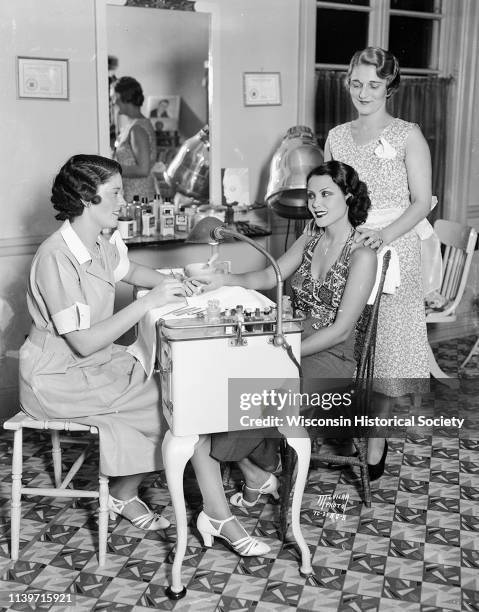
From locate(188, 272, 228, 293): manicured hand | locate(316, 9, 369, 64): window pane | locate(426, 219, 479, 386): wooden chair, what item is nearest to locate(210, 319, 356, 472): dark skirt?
locate(188, 272, 228, 293): manicured hand

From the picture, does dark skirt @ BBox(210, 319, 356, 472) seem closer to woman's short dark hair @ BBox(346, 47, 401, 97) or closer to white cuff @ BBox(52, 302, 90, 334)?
white cuff @ BBox(52, 302, 90, 334)

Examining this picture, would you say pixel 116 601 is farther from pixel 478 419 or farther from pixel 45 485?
pixel 478 419

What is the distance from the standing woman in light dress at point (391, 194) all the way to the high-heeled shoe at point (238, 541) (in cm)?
77

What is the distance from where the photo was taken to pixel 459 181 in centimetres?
536

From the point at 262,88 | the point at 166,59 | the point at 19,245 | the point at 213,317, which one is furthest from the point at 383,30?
the point at 213,317

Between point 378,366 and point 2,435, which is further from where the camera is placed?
point 2,435

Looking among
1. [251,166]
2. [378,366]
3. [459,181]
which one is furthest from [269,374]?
[459,181]

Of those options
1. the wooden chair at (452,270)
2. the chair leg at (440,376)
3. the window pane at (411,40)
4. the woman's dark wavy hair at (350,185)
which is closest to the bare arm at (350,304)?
the woman's dark wavy hair at (350,185)

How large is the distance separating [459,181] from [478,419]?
1898 millimetres

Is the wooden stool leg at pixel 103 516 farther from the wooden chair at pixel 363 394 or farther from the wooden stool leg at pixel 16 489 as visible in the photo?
the wooden chair at pixel 363 394

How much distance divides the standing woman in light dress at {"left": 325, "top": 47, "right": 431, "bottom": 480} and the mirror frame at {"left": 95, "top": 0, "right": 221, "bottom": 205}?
3.14ft

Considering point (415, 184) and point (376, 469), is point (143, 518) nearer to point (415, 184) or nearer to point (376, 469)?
point (376, 469)

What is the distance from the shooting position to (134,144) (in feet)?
13.7

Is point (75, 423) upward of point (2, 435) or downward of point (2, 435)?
upward
